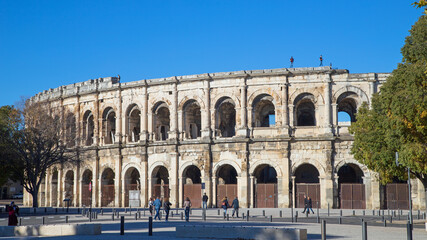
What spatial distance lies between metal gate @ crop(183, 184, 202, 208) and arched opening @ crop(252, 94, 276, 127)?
6.00 meters

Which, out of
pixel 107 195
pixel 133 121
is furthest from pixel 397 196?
pixel 107 195

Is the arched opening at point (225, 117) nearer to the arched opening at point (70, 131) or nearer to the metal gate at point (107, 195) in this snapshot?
the metal gate at point (107, 195)

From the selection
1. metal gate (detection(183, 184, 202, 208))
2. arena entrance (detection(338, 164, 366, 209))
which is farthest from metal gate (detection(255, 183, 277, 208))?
arena entrance (detection(338, 164, 366, 209))

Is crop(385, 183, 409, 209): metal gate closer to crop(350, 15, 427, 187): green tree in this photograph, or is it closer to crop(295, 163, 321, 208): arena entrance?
crop(295, 163, 321, 208): arena entrance

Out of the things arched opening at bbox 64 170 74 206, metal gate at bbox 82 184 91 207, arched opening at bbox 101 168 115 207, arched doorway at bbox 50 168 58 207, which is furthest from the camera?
arched doorway at bbox 50 168 58 207

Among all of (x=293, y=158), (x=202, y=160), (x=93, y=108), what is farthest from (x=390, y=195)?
(x=93, y=108)

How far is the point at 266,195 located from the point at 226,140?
4.61 m

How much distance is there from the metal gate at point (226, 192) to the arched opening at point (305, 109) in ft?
21.4

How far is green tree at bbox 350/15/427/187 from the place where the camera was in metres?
20.8

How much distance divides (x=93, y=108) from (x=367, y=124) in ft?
77.3

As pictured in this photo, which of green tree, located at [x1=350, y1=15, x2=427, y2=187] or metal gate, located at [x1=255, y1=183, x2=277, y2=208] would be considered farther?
metal gate, located at [x1=255, y1=183, x2=277, y2=208]

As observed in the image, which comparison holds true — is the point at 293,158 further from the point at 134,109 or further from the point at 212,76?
the point at 134,109

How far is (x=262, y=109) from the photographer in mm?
41281

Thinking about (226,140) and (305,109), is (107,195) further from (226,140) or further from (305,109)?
(305,109)
